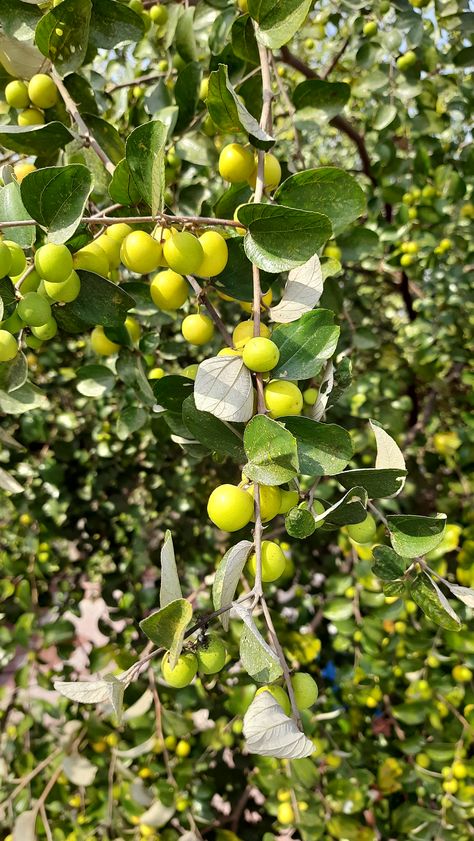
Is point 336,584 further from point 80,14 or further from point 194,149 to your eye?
point 80,14

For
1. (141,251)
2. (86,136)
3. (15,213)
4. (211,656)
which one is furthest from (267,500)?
(86,136)

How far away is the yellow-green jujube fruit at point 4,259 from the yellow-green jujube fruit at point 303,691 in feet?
1.36

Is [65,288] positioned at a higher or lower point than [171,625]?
higher

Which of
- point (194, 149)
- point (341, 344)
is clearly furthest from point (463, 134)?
point (194, 149)

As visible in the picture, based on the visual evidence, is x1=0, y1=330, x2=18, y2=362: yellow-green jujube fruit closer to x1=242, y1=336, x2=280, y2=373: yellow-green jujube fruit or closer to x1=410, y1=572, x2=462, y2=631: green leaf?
x1=242, y1=336, x2=280, y2=373: yellow-green jujube fruit

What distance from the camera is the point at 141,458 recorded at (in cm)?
173

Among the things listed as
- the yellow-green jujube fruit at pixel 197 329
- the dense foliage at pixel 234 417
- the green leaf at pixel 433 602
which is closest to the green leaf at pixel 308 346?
the dense foliage at pixel 234 417

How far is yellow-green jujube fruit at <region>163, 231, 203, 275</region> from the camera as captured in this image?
18.6 inches

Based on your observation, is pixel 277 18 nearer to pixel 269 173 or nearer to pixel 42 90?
pixel 269 173

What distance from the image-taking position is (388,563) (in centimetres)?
52

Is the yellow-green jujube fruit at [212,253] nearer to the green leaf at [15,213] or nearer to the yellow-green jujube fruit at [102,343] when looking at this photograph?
the green leaf at [15,213]

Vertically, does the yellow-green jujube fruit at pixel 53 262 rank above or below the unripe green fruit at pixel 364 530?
above

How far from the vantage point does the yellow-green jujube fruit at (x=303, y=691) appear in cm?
47

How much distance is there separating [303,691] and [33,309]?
1.30ft
